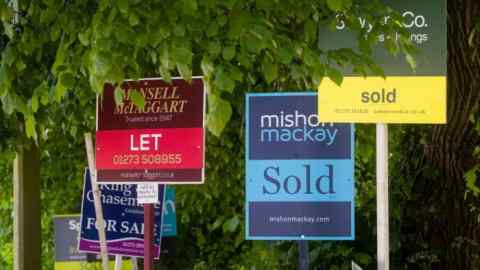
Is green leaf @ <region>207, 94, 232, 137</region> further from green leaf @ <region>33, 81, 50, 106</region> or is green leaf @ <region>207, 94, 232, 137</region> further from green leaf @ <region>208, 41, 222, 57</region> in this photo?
green leaf @ <region>33, 81, 50, 106</region>

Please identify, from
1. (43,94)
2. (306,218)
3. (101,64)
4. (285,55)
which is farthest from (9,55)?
(306,218)

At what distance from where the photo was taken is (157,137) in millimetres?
3838

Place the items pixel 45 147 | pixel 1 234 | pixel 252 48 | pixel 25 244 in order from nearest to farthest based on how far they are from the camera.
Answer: pixel 252 48 < pixel 25 244 < pixel 45 147 < pixel 1 234

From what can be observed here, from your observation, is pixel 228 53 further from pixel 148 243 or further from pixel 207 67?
pixel 148 243

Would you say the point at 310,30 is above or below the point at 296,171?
above

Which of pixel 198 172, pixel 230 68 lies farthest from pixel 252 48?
pixel 198 172

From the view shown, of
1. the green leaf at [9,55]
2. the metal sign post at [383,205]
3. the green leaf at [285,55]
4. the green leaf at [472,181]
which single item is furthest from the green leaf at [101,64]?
the green leaf at [472,181]

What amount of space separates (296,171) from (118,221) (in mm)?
1760

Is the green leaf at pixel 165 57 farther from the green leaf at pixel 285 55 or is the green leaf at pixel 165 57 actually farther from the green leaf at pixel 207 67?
the green leaf at pixel 285 55

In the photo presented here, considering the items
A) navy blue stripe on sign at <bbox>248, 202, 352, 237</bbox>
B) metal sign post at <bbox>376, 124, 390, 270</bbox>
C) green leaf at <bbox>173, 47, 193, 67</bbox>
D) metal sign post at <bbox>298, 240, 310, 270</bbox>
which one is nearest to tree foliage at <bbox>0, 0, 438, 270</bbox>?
green leaf at <bbox>173, 47, 193, 67</bbox>

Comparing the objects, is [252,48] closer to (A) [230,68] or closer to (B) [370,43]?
(A) [230,68]

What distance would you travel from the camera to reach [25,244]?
232 inches

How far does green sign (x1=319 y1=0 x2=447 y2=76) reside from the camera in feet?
11.6

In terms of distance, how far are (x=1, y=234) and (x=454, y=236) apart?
5.18m
